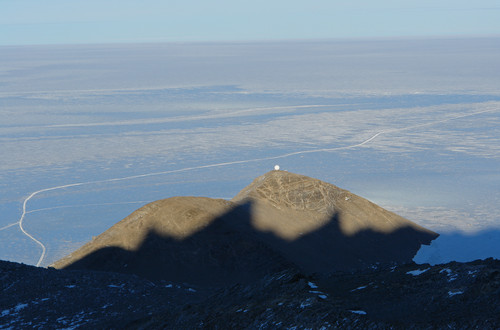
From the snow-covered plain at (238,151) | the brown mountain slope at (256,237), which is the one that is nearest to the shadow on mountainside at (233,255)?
the brown mountain slope at (256,237)

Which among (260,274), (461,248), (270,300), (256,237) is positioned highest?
(270,300)

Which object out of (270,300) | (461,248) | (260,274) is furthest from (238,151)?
(270,300)

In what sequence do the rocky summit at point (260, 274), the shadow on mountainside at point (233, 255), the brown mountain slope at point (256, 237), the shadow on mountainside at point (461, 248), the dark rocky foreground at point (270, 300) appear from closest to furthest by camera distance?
the dark rocky foreground at point (270, 300), the rocky summit at point (260, 274), the shadow on mountainside at point (233, 255), the brown mountain slope at point (256, 237), the shadow on mountainside at point (461, 248)

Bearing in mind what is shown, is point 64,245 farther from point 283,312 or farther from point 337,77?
point 337,77

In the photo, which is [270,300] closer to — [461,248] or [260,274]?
[260,274]

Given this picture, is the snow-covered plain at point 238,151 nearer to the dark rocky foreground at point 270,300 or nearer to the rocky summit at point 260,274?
the rocky summit at point 260,274

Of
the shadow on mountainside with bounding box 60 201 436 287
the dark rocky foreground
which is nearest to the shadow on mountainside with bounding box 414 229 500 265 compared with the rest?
the shadow on mountainside with bounding box 60 201 436 287
